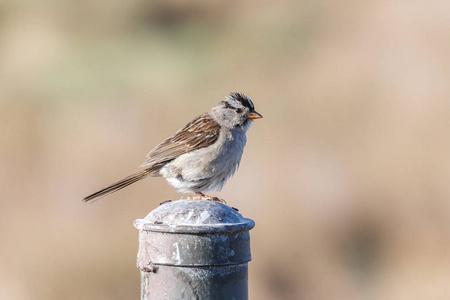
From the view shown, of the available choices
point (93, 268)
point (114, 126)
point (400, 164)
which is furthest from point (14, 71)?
point (400, 164)

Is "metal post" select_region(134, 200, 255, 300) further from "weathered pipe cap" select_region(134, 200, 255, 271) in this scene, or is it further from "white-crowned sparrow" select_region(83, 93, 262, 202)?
"white-crowned sparrow" select_region(83, 93, 262, 202)

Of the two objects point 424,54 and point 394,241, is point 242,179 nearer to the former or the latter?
point 394,241

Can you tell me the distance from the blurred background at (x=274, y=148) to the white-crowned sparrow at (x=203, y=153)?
4.85 metres

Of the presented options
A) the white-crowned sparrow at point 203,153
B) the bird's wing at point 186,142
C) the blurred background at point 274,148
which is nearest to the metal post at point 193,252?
the white-crowned sparrow at point 203,153

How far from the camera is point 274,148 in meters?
11.5

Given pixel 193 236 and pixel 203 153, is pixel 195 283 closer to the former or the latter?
pixel 193 236

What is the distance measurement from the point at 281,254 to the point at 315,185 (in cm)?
125

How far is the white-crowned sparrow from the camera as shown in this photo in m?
5.65

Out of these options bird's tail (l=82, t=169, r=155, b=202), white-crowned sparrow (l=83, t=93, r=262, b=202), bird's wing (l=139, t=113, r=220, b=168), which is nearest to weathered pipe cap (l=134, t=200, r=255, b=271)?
bird's tail (l=82, t=169, r=155, b=202)

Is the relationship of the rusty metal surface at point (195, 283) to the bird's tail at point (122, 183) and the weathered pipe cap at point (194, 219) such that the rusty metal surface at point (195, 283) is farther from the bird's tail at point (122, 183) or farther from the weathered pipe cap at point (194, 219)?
the bird's tail at point (122, 183)

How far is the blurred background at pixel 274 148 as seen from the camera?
11.0m

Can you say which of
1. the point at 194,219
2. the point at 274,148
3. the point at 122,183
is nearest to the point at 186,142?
the point at 122,183

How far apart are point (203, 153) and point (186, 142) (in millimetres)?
218

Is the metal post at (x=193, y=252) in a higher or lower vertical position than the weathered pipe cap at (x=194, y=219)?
lower
